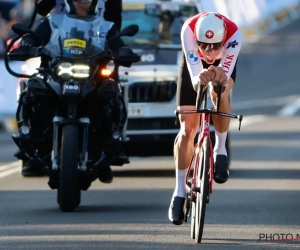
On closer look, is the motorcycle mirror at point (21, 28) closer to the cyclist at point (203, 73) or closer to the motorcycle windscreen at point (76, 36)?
the motorcycle windscreen at point (76, 36)

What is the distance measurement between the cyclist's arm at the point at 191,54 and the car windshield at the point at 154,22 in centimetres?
692

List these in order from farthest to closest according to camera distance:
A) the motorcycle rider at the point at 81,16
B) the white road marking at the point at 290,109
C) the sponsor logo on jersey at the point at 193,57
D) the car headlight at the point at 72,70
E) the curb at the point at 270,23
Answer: the curb at the point at 270,23 → the white road marking at the point at 290,109 → the motorcycle rider at the point at 81,16 → the car headlight at the point at 72,70 → the sponsor logo on jersey at the point at 193,57

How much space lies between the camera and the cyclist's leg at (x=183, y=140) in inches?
364

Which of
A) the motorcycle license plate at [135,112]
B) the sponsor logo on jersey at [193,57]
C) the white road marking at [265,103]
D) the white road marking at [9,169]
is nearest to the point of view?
the sponsor logo on jersey at [193,57]

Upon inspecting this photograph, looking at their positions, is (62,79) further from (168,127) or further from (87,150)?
(168,127)

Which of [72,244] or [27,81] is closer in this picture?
[72,244]

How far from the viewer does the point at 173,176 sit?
51.0 ft

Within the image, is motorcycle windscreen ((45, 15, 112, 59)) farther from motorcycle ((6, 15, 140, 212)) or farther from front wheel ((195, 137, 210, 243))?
front wheel ((195, 137, 210, 243))

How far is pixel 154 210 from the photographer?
37.3 ft

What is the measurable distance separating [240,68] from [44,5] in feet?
137

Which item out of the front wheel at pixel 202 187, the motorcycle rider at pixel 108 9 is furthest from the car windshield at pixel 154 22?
the front wheel at pixel 202 187

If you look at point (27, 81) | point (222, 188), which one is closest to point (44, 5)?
point (27, 81)

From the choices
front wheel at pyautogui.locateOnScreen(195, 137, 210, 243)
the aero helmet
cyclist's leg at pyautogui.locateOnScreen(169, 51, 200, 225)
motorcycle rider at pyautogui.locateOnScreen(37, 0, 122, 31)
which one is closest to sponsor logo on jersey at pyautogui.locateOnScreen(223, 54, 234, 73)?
cyclist's leg at pyautogui.locateOnScreen(169, 51, 200, 225)

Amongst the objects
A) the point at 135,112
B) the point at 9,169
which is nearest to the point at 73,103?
the point at 135,112
